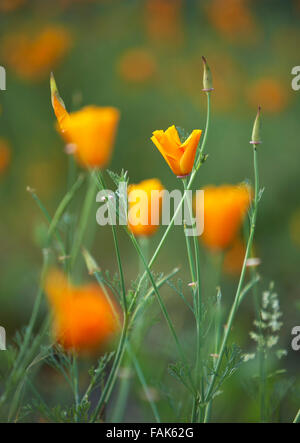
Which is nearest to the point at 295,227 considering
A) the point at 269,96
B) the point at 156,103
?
the point at 269,96

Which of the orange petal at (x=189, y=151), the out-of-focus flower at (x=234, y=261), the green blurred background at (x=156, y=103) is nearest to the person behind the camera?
the orange petal at (x=189, y=151)

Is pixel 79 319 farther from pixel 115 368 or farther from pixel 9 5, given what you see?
pixel 9 5

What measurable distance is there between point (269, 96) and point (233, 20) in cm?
32

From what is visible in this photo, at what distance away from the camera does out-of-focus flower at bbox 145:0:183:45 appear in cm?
163

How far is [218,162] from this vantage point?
4.45 ft

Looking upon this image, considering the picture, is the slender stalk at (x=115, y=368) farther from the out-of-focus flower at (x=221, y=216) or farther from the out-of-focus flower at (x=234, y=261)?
the out-of-focus flower at (x=234, y=261)

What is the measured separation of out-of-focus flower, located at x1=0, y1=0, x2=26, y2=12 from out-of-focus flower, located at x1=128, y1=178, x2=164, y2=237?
128 cm

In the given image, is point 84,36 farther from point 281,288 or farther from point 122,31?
point 281,288

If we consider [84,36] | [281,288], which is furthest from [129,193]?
[84,36]

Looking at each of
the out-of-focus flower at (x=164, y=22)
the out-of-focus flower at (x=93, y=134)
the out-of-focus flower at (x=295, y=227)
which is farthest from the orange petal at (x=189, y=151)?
the out-of-focus flower at (x=164, y=22)

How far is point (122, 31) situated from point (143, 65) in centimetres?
32

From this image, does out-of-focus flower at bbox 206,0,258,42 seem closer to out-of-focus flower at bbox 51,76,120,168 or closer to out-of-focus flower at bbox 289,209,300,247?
out-of-focus flower at bbox 289,209,300,247

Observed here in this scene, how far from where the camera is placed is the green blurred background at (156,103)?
3.80 ft

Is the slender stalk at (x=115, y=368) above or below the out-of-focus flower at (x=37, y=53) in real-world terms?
below
